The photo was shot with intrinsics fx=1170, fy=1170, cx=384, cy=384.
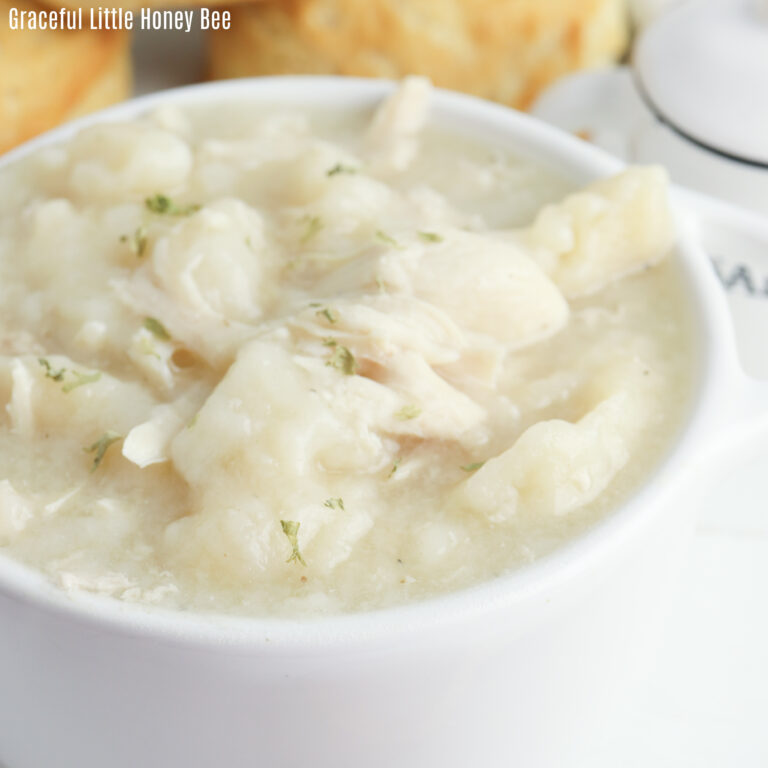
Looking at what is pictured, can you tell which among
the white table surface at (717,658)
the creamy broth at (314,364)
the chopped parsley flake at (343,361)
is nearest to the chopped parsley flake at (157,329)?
the creamy broth at (314,364)

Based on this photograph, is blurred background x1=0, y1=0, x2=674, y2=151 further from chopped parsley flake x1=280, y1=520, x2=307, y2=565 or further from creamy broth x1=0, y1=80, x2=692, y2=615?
chopped parsley flake x1=280, y1=520, x2=307, y2=565

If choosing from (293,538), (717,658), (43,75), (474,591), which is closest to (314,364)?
(293,538)

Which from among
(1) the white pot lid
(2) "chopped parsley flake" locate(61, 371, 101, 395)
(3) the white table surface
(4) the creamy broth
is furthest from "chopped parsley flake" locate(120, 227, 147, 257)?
(1) the white pot lid

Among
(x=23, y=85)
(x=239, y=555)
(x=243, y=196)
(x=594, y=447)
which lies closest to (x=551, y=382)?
(x=594, y=447)

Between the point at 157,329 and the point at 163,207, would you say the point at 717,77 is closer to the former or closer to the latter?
the point at 163,207

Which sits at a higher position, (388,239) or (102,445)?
(388,239)

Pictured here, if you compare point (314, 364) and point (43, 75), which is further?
point (43, 75)

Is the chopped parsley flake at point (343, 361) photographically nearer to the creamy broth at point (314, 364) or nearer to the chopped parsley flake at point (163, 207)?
the creamy broth at point (314, 364)

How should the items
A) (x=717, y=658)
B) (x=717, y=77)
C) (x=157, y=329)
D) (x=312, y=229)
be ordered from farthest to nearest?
(x=717, y=77)
(x=717, y=658)
(x=312, y=229)
(x=157, y=329)

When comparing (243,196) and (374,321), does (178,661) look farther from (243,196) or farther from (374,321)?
(243,196)
